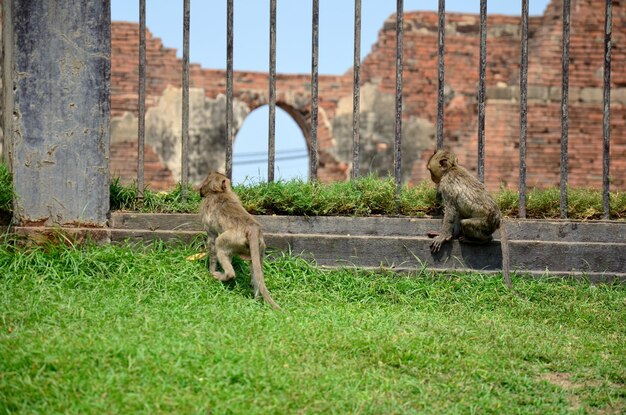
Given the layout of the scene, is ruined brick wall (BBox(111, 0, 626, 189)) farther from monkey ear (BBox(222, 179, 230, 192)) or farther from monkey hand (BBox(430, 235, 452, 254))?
monkey ear (BBox(222, 179, 230, 192))

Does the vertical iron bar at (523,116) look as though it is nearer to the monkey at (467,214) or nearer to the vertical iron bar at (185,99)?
the monkey at (467,214)

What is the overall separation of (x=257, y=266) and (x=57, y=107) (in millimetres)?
1981

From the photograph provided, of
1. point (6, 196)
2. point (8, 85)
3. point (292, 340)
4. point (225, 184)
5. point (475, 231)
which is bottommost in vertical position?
point (292, 340)

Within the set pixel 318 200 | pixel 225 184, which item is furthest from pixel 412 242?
pixel 225 184

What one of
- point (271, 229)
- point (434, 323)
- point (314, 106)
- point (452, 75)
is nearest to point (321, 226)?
point (271, 229)

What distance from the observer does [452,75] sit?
20812 mm

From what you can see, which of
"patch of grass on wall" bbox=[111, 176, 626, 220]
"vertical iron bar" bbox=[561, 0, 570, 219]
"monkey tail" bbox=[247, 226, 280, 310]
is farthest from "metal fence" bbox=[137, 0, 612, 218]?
"monkey tail" bbox=[247, 226, 280, 310]

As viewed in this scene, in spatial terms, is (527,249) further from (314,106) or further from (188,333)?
(188,333)

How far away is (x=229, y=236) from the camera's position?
596cm

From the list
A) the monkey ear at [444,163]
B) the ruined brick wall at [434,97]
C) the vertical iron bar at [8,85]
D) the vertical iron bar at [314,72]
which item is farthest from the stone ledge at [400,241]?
the ruined brick wall at [434,97]

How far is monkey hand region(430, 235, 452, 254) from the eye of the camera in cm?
662

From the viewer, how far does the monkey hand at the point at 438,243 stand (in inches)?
261

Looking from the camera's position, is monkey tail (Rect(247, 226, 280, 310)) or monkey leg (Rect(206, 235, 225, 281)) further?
monkey leg (Rect(206, 235, 225, 281))

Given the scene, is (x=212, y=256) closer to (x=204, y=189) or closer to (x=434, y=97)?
(x=204, y=189)
